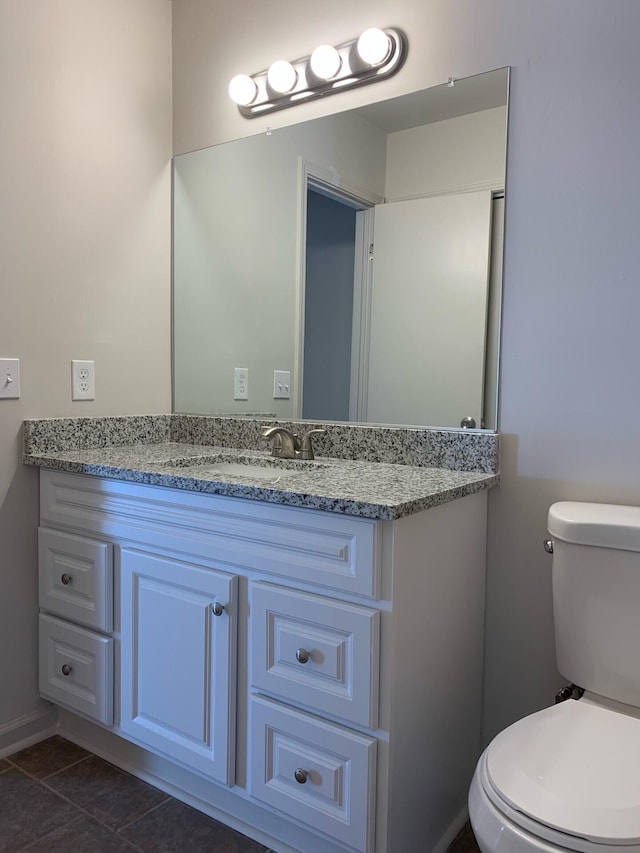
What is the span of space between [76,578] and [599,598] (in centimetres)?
128

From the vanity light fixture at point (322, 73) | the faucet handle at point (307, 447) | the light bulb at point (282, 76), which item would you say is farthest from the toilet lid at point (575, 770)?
the light bulb at point (282, 76)

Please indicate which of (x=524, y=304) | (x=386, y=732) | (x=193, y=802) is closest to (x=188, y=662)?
(x=193, y=802)

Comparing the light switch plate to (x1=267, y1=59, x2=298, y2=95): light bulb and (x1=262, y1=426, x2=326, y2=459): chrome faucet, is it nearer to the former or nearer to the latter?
(x1=262, y1=426, x2=326, y2=459): chrome faucet

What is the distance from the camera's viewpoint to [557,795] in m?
0.92

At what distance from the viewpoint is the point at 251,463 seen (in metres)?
1.85

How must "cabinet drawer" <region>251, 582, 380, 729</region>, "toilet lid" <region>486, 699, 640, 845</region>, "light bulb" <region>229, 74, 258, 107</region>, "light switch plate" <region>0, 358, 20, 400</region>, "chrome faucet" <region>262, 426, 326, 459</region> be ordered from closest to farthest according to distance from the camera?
"toilet lid" <region>486, 699, 640, 845</region>, "cabinet drawer" <region>251, 582, 380, 729</region>, "light switch plate" <region>0, 358, 20, 400</region>, "chrome faucet" <region>262, 426, 326, 459</region>, "light bulb" <region>229, 74, 258, 107</region>

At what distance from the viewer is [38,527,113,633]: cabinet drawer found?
64.2 inches

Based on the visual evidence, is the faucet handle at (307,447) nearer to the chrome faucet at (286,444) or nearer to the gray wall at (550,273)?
the chrome faucet at (286,444)

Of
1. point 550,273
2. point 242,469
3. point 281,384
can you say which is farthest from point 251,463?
point 550,273

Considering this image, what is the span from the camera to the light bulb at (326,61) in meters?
1.75

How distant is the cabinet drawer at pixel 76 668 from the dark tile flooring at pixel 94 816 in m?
0.16

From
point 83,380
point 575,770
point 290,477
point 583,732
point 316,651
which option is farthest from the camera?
point 83,380

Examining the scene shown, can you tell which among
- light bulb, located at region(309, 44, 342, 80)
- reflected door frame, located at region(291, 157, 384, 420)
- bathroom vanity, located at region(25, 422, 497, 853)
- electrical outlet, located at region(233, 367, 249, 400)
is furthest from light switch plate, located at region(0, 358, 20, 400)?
light bulb, located at region(309, 44, 342, 80)

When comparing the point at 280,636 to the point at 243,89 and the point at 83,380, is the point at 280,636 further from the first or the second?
the point at 243,89
